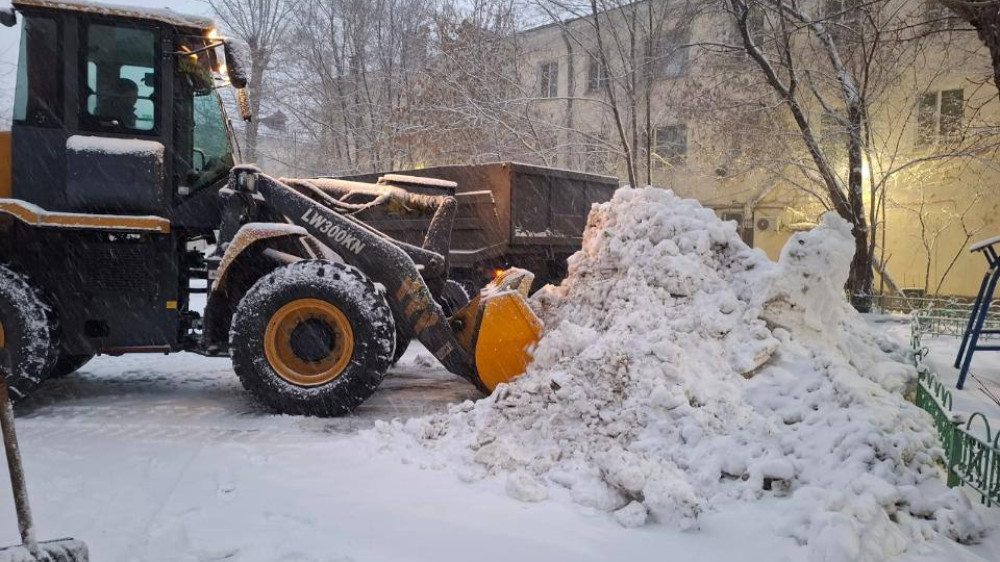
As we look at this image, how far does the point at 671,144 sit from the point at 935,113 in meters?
6.06

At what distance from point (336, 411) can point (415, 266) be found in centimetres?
124

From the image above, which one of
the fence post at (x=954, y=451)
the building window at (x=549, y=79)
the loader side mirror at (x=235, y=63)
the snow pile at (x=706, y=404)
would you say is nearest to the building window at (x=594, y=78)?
the building window at (x=549, y=79)

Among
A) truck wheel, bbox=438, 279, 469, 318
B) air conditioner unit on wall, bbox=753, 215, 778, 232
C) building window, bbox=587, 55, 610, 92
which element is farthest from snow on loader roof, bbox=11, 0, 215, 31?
air conditioner unit on wall, bbox=753, 215, 778, 232

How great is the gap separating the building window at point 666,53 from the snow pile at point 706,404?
34.7ft

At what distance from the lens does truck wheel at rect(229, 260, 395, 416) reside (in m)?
5.04

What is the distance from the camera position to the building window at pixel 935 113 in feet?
50.9

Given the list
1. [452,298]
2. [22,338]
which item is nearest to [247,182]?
[22,338]

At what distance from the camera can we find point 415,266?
17.8 ft

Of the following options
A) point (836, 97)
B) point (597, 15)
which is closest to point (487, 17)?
point (597, 15)

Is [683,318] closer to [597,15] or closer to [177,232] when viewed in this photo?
[177,232]

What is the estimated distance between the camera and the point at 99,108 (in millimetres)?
5379

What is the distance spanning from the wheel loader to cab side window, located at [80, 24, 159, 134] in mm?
11

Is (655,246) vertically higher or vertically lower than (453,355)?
higher

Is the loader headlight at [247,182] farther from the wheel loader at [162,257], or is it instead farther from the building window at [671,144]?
the building window at [671,144]
